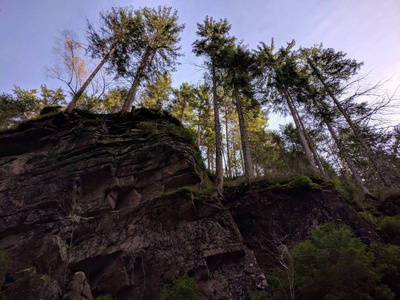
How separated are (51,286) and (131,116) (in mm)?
10337

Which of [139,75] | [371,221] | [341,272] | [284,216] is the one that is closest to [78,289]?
[341,272]

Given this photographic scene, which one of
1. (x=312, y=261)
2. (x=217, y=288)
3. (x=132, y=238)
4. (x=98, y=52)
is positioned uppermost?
(x=98, y=52)

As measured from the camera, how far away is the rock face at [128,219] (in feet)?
24.3

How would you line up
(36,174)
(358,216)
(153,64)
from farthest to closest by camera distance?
1. (153,64)
2. (36,174)
3. (358,216)

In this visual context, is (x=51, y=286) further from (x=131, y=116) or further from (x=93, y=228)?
(x=131, y=116)

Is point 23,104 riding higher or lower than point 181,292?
higher

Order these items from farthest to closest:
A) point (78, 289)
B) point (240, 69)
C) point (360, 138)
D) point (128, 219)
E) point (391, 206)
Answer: point (240, 69)
point (360, 138)
point (391, 206)
point (128, 219)
point (78, 289)

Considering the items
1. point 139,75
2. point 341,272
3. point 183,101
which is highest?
point 183,101

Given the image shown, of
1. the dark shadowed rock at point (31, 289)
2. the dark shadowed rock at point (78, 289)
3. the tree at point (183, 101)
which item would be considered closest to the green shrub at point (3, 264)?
the dark shadowed rock at point (31, 289)

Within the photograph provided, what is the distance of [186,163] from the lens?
11.2 metres

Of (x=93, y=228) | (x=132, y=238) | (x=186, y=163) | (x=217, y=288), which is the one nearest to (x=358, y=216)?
(x=217, y=288)

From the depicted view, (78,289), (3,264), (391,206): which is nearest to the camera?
(78,289)

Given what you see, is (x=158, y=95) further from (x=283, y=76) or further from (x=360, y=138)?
(x=360, y=138)

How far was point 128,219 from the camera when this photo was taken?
9117 mm
